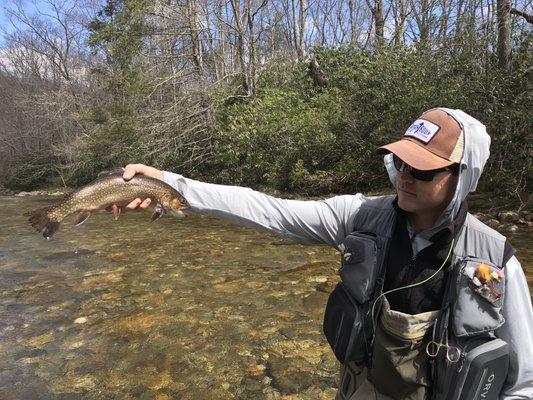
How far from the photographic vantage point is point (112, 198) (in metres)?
3.11

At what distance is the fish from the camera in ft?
8.84

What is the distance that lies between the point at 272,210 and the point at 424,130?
0.85m

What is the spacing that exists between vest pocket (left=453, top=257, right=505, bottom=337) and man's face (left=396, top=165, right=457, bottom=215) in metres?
0.30

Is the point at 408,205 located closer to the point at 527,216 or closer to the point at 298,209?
the point at 298,209

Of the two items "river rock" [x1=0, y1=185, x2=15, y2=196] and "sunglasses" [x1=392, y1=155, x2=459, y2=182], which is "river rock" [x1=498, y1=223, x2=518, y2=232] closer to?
"sunglasses" [x1=392, y1=155, x2=459, y2=182]

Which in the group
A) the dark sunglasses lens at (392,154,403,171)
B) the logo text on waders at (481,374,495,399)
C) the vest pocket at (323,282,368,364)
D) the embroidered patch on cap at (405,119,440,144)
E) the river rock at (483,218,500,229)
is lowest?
the river rock at (483,218,500,229)

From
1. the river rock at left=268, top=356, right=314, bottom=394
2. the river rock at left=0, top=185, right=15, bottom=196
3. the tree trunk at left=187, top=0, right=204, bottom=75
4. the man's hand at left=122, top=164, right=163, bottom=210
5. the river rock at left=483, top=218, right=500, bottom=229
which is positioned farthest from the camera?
the river rock at left=0, top=185, right=15, bottom=196

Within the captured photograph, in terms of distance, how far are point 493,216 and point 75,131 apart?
1189 inches

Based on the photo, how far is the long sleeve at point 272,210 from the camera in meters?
2.45

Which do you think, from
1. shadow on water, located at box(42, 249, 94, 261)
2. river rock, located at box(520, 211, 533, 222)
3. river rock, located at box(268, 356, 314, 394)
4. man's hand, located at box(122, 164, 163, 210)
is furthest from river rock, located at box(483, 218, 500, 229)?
man's hand, located at box(122, 164, 163, 210)

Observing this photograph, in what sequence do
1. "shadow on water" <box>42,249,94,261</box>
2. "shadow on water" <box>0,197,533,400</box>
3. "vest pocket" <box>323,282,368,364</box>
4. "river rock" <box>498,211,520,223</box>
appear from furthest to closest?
"river rock" <box>498,211,520,223</box> < "shadow on water" <box>42,249,94,261</box> < "shadow on water" <box>0,197,533,400</box> < "vest pocket" <box>323,282,368,364</box>

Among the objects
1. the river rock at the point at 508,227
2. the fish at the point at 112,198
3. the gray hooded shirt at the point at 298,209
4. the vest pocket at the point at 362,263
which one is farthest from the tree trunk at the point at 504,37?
the vest pocket at the point at 362,263

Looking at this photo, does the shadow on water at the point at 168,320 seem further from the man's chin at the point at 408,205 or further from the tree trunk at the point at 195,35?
the tree trunk at the point at 195,35

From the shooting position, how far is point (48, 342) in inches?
235
